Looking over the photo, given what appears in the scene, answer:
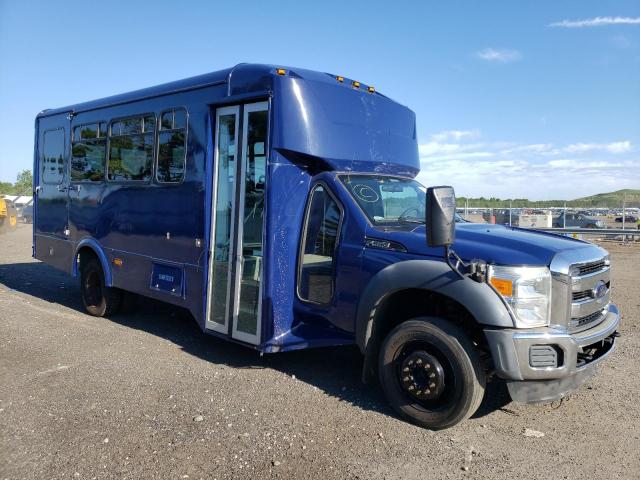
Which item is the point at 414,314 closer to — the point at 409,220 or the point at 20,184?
the point at 409,220

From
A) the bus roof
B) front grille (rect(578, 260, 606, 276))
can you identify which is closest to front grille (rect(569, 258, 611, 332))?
front grille (rect(578, 260, 606, 276))

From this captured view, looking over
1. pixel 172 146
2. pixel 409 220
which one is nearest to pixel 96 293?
pixel 172 146

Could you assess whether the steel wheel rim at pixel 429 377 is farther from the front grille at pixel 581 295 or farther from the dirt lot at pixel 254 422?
the front grille at pixel 581 295

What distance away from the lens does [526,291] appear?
387 cm

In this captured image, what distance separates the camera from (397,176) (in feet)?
18.9

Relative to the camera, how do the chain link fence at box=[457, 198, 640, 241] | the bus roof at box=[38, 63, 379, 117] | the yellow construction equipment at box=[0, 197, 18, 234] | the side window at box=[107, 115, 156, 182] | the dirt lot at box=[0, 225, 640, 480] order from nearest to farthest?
the dirt lot at box=[0, 225, 640, 480], the bus roof at box=[38, 63, 379, 117], the side window at box=[107, 115, 156, 182], the chain link fence at box=[457, 198, 640, 241], the yellow construction equipment at box=[0, 197, 18, 234]

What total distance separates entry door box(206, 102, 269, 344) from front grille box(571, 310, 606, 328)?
2.79 meters

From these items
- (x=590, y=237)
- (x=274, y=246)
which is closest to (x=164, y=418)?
(x=274, y=246)

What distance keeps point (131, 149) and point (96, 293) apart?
95.4 inches

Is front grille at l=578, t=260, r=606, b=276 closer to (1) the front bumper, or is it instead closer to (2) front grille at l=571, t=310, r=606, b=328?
(2) front grille at l=571, t=310, r=606, b=328

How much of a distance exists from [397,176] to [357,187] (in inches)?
31.9

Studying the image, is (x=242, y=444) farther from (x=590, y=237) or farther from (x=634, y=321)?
(x=590, y=237)

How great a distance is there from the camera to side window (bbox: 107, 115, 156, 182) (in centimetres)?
679

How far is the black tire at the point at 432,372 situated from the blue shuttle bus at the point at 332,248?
0.04 feet
